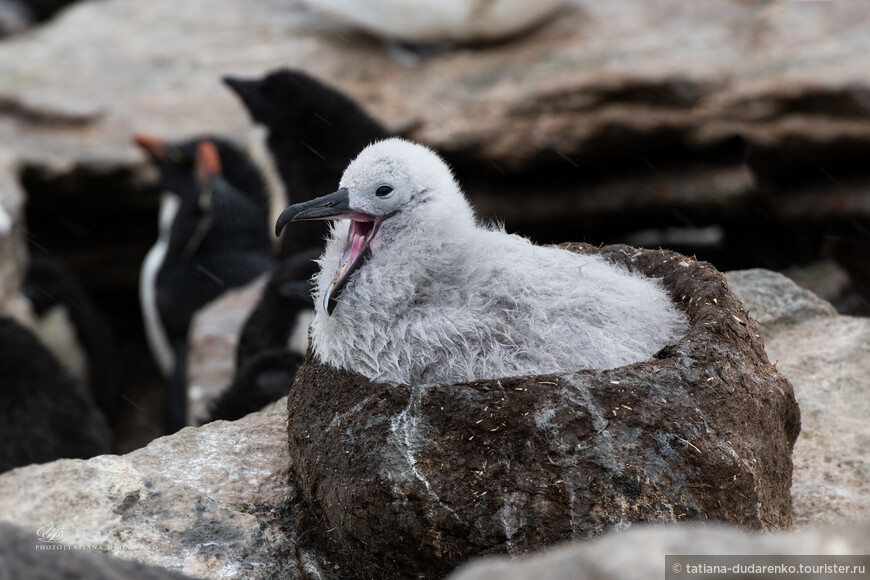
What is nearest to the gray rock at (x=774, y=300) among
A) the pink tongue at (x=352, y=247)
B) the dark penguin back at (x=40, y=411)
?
the pink tongue at (x=352, y=247)

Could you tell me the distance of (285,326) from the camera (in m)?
4.90

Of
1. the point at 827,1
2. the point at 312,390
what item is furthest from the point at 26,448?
the point at 827,1

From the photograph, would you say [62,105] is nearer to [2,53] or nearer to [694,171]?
[2,53]

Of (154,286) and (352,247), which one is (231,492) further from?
(154,286)

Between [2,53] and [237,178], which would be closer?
[237,178]

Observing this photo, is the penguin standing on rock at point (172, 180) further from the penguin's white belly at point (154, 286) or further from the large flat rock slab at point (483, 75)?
the large flat rock slab at point (483, 75)

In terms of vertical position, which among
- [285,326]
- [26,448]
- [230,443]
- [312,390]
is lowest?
[26,448]

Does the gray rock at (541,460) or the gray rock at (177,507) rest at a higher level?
the gray rock at (541,460)

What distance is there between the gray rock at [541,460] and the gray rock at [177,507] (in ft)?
1.11

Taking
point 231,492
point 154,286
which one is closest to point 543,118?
point 154,286

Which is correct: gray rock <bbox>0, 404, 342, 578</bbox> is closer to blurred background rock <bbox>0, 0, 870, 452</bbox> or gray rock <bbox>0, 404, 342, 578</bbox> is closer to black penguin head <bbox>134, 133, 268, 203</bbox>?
blurred background rock <bbox>0, 0, 870, 452</bbox>

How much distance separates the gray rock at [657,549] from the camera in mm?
1373

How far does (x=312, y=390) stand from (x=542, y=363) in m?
0.64

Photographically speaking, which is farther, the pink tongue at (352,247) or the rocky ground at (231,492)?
the pink tongue at (352,247)
